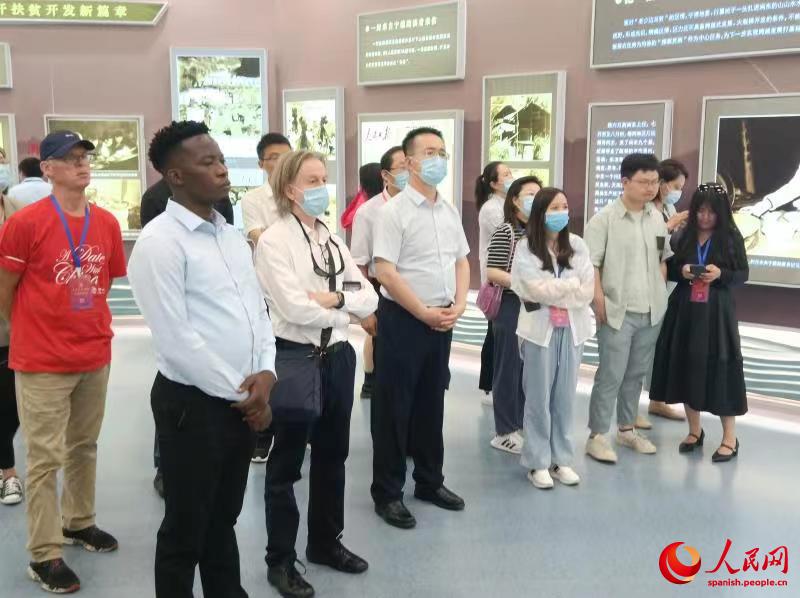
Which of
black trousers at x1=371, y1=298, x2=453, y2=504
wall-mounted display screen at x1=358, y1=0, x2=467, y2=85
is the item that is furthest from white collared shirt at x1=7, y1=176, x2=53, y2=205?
black trousers at x1=371, y1=298, x2=453, y2=504

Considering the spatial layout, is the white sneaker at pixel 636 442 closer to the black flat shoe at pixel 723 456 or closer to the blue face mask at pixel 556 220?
the black flat shoe at pixel 723 456

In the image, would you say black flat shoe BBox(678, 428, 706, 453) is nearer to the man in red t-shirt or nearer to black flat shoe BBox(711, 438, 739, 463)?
black flat shoe BBox(711, 438, 739, 463)

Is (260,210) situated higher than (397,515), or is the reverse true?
(260,210)

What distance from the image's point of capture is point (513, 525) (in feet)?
11.5

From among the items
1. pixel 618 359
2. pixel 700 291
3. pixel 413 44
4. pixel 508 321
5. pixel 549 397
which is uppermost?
pixel 413 44

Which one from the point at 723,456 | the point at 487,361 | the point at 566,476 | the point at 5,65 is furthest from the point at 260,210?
the point at 5,65

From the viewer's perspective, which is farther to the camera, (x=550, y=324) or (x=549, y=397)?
(x=549, y=397)

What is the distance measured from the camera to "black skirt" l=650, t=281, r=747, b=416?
4.24 m

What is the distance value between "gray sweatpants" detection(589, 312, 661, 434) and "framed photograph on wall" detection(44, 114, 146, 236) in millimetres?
5148

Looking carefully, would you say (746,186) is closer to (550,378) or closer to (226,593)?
(550,378)

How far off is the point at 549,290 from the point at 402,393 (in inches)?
36.0

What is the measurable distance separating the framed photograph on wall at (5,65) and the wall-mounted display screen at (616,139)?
5.45 m

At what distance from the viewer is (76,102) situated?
7.55m

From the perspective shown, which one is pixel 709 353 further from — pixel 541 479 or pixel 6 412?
pixel 6 412
